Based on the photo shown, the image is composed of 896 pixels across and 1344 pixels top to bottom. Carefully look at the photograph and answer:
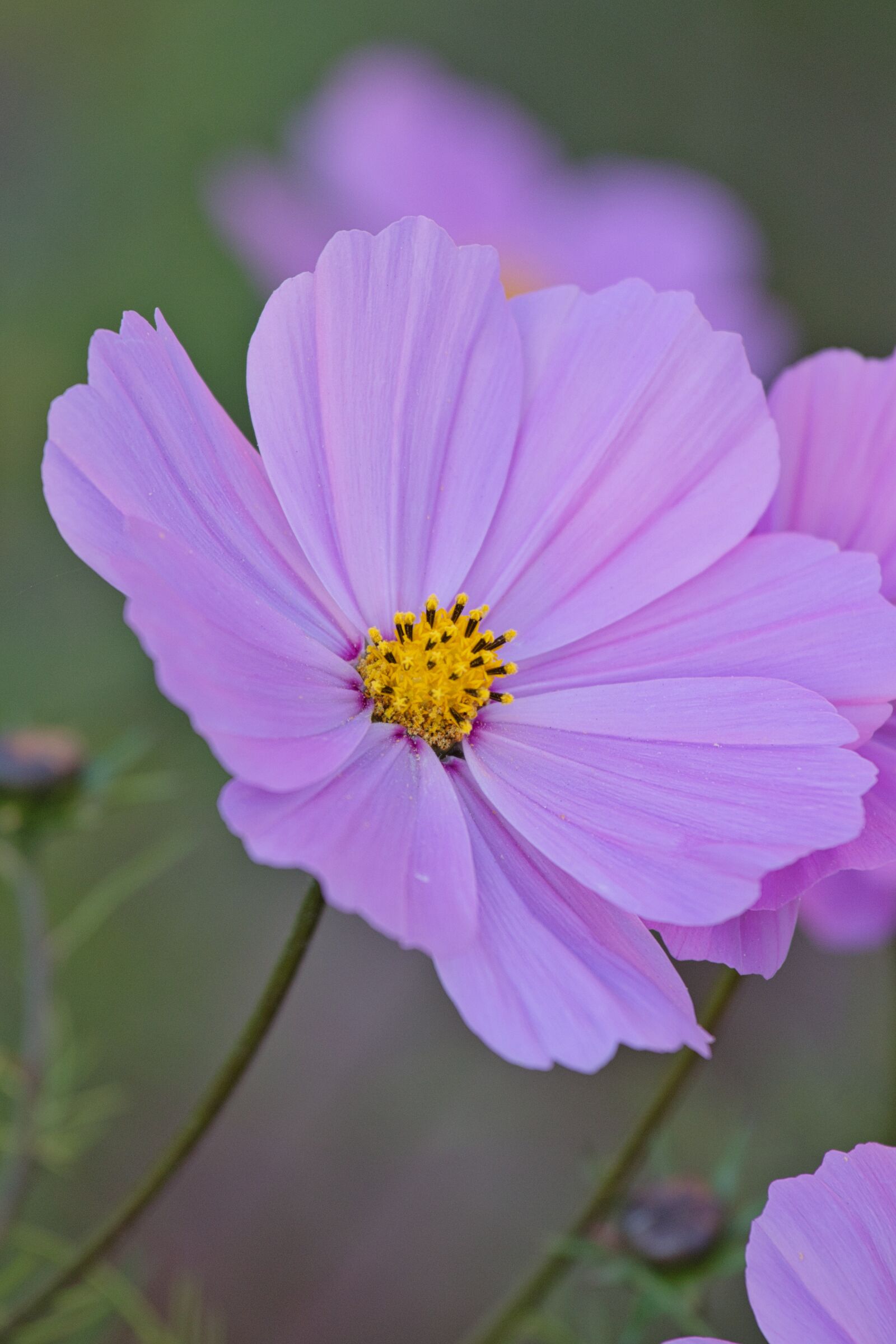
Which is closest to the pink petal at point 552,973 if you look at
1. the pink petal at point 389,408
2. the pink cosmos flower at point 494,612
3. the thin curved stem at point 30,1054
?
the pink cosmos flower at point 494,612

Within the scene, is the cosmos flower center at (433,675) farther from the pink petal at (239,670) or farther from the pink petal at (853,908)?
the pink petal at (853,908)

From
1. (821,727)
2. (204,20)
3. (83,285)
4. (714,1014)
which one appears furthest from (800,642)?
(204,20)

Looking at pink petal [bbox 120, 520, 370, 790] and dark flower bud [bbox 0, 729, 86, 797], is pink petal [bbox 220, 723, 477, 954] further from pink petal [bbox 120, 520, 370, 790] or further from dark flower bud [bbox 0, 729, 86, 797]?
dark flower bud [bbox 0, 729, 86, 797]

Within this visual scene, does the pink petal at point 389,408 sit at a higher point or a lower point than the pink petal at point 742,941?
higher

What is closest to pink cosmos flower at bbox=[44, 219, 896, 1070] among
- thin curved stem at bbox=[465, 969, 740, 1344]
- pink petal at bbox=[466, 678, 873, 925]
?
pink petal at bbox=[466, 678, 873, 925]

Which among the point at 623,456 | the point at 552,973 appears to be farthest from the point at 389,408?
the point at 552,973

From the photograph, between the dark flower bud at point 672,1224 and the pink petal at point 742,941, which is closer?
the pink petal at point 742,941

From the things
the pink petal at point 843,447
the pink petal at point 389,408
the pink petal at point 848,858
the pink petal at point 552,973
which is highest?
the pink petal at point 389,408

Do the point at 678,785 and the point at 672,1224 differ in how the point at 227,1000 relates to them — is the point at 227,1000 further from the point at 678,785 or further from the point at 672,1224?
the point at 678,785
